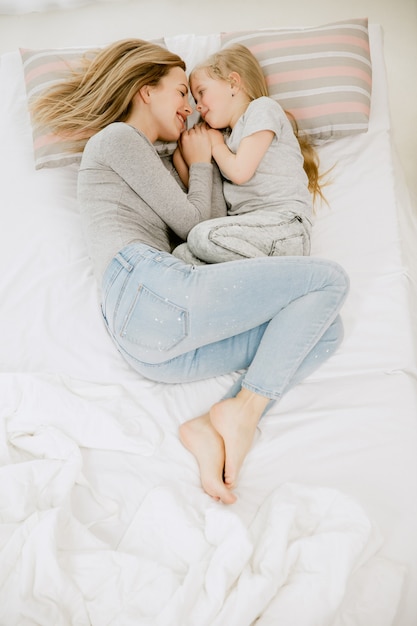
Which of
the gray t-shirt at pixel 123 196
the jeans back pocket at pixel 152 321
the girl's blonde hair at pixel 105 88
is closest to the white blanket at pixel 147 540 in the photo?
the jeans back pocket at pixel 152 321

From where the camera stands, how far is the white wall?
246 cm

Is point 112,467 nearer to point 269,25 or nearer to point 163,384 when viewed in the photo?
point 163,384

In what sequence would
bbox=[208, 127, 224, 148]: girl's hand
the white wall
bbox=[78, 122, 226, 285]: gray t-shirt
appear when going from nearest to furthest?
1. bbox=[78, 122, 226, 285]: gray t-shirt
2. bbox=[208, 127, 224, 148]: girl's hand
3. the white wall

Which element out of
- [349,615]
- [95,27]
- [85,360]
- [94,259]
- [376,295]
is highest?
[95,27]

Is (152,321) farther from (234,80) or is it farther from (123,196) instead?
(234,80)

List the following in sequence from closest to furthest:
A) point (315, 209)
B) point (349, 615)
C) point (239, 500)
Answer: point (349, 615) < point (239, 500) < point (315, 209)

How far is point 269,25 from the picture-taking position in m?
2.46

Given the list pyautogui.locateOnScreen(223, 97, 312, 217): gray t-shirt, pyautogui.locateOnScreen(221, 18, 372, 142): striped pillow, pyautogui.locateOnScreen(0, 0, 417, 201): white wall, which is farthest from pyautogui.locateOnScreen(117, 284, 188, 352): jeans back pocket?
pyautogui.locateOnScreen(0, 0, 417, 201): white wall

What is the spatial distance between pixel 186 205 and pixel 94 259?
27 centimetres

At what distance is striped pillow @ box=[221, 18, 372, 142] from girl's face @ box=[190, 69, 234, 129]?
20cm

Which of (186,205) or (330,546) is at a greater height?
(186,205)

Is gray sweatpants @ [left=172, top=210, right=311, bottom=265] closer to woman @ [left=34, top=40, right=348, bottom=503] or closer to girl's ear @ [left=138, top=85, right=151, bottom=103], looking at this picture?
woman @ [left=34, top=40, right=348, bottom=503]

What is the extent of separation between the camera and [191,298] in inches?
45.3

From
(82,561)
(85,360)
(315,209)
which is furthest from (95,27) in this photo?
(82,561)
